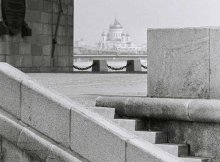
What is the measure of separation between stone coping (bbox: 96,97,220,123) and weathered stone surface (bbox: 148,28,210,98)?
1.02 ft

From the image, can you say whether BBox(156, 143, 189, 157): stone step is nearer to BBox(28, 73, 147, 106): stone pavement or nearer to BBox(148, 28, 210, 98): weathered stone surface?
BBox(148, 28, 210, 98): weathered stone surface

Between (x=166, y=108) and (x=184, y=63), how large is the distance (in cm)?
62

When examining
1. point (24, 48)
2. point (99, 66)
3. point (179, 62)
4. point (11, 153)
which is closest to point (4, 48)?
point (24, 48)

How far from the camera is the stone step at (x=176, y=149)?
716cm

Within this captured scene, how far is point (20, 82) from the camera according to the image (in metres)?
7.02

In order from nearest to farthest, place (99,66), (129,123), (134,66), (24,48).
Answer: (129,123), (24,48), (99,66), (134,66)

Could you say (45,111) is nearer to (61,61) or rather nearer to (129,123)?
(129,123)

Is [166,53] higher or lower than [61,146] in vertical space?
higher

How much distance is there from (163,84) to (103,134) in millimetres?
1743

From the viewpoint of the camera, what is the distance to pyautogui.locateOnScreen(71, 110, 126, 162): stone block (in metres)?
6.39

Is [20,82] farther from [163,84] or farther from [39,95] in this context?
[163,84]

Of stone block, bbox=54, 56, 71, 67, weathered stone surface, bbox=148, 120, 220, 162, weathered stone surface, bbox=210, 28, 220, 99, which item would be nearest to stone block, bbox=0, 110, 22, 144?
weathered stone surface, bbox=148, 120, 220, 162

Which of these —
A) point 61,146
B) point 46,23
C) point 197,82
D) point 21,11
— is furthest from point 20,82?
point 46,23

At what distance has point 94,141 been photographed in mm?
6543
